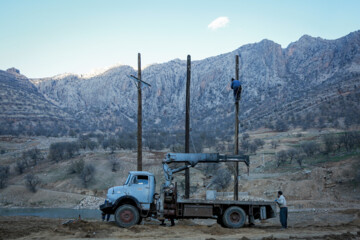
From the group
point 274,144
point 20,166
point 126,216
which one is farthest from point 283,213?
point 20,166

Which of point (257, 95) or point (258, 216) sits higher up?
point (257, 95)

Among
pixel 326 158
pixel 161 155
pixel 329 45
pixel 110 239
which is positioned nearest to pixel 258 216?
pixel 110 239

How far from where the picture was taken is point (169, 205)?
13.4 m

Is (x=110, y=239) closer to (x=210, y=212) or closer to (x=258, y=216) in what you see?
(x=210, y=212)

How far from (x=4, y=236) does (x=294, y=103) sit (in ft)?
282

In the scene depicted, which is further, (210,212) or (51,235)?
(210,212)

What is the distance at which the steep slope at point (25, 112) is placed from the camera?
92.4m

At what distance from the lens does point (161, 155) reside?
54188 millimetres

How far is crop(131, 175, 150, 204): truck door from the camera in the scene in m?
13.7

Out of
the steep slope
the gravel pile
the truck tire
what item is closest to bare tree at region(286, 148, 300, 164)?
the gravel pile

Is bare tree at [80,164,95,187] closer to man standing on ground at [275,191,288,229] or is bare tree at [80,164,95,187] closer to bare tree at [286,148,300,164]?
bare tree at [286,148,300,164]

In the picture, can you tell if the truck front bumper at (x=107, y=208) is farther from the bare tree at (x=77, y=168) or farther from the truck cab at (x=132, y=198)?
the bare tree at (x=77, y=168)

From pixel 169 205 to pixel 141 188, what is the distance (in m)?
1.48

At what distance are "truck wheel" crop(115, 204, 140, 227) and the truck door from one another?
0.54m
